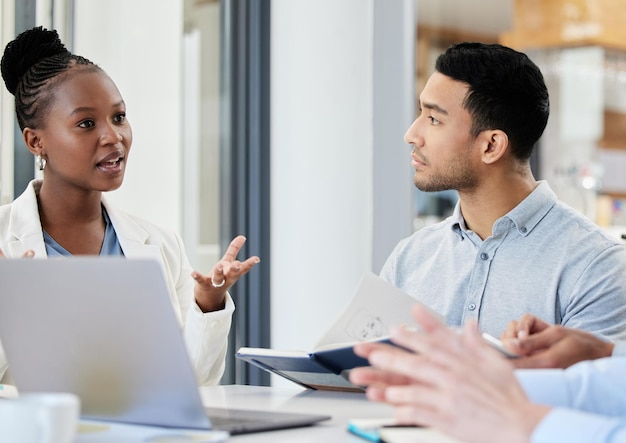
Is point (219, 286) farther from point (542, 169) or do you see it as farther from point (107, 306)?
point (542, 169)

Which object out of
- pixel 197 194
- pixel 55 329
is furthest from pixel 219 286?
pixel 197 194

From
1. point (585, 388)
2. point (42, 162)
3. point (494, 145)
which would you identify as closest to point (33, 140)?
point (42, 162)

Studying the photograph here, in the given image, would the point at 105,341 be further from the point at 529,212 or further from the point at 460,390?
the point at 529,212

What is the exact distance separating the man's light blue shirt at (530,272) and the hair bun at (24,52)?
3.12ft

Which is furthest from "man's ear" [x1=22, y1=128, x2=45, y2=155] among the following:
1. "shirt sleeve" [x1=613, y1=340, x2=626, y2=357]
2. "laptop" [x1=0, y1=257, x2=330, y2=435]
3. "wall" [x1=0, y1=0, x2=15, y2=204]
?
"shirt sleeve" [x1=613, y1=340, x2=626, y2=357]

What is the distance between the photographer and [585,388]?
1075mm

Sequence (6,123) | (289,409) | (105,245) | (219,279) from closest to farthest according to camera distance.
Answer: (289,409) < (219,279) < (105,245) < (6,123)

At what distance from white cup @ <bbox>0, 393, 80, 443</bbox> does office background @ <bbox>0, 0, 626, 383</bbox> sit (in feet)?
7.56

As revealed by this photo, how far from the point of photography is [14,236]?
6.25 ft

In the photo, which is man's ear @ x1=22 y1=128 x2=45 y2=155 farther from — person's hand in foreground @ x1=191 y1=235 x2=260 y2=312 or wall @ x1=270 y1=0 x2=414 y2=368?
wall @ x1=270 y1=0 x2=414 y2=368

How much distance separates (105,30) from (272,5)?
72cm

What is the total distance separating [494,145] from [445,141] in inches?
4.3

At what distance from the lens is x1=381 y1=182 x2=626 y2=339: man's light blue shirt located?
1.84 metres

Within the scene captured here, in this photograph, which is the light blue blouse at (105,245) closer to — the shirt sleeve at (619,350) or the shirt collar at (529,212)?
the shirt collar at (529,212)
